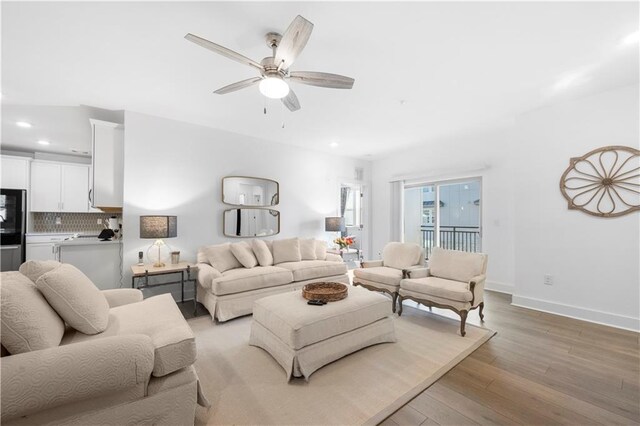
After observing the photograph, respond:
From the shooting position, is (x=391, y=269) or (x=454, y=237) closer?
(x=391, y=269)

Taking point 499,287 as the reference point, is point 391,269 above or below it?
above

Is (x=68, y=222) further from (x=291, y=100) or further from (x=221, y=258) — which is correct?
(x=291, y=100)

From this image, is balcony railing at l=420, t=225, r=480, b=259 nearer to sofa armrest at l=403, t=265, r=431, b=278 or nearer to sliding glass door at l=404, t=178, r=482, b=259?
sliding glass door at l=404, t=178, r=482, b=259

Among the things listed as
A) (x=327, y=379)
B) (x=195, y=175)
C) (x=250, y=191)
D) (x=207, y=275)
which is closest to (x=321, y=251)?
(x=250, y=191)

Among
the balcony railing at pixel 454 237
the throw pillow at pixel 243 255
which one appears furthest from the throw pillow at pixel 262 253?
the balcony railing at pixel 454 237

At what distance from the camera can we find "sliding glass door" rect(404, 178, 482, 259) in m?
5.05

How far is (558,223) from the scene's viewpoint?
3.45m

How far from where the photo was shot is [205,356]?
7.70 ft

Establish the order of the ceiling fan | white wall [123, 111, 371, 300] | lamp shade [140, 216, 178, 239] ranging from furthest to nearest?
white wall [123, 111, 371, 300] < lamp shade [140, 216, 178, 239] < the ceiling fan

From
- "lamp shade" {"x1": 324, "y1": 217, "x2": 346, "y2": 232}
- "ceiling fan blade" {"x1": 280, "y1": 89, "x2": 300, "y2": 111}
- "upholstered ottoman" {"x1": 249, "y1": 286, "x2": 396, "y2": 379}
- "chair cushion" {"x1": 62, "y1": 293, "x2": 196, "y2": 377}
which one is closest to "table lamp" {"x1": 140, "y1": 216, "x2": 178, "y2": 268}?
"chair cushion" {"x1": 62, "y1": 293, "x2": 196, "y2": 377}

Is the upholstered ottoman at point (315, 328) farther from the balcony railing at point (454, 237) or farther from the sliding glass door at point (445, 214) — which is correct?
the sliding glass door at point (445, 214)

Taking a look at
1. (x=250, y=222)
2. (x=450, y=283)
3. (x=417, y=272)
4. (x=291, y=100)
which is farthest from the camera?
(x=250, y=222)

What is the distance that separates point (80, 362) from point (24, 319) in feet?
1.24

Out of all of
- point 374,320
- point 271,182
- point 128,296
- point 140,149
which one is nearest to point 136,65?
point 140,149
